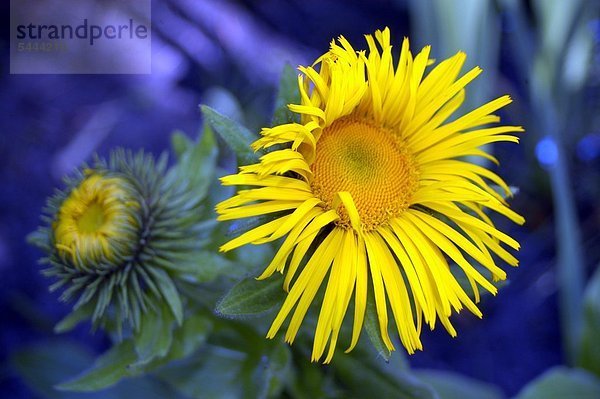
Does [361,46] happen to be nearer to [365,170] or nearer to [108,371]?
[365,170]

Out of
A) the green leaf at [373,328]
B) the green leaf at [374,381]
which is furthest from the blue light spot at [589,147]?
the green leaf at [373,328]

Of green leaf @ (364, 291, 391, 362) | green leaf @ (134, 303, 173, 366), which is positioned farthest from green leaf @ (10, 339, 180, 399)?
green leaf @ (364, 291, 391, 362)

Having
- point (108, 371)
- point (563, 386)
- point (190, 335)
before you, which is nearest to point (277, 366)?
point (190, 335)

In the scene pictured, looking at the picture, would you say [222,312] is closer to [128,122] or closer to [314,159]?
[314,159]
